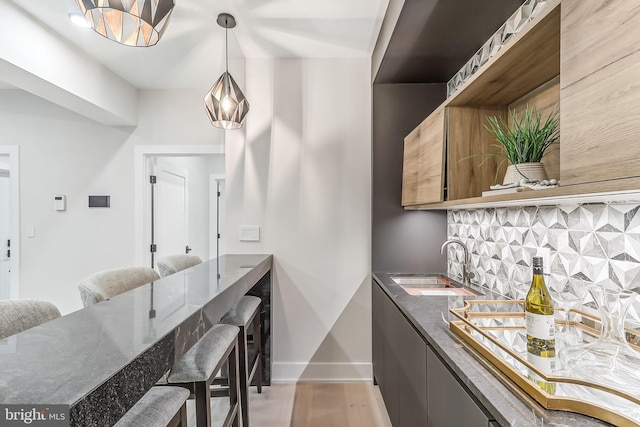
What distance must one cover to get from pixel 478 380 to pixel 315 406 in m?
1.81

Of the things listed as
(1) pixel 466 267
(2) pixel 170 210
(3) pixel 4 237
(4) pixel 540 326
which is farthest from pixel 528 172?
(3) pixel 4 237

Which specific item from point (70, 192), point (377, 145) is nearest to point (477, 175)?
point (377, 145)

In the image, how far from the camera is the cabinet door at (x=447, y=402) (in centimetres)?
86

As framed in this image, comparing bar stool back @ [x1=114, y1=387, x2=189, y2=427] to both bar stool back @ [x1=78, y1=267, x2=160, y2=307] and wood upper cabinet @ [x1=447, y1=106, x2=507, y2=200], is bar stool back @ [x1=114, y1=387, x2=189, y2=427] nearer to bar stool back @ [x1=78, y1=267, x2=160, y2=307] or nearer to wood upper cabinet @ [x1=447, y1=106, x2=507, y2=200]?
bar stool back @ [x1=78, y1=267, x2=160, y2=307]

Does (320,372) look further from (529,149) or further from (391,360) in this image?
(529,149)

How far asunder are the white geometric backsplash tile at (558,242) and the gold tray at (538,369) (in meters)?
0.20

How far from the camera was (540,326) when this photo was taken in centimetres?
92

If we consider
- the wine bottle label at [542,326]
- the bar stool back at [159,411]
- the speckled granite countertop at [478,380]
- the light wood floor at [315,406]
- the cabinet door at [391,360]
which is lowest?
the light wood floor at [315,406]

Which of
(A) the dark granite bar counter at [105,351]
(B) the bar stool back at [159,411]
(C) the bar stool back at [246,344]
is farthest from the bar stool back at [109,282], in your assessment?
(B) the bar stool back at [159,411]

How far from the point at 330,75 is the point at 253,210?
1256mm

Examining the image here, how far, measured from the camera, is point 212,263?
2.12 m

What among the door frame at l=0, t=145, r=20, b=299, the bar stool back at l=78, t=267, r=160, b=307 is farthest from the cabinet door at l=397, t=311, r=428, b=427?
the door frame at l=0, t=145, r=20, b=299

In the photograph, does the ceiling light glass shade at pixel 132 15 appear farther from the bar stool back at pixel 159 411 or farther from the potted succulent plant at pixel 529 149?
the potted succulent plant at pixel 529 149

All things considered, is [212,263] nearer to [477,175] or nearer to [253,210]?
[253,210]
